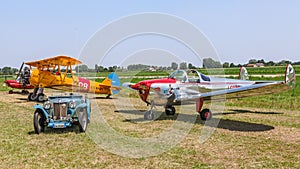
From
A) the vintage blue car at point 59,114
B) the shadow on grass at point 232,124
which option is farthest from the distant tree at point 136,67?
the vintage blue car at point 59,114

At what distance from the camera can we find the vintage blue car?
862 centimetres

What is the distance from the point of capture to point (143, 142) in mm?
7969

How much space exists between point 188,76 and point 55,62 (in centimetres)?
1067

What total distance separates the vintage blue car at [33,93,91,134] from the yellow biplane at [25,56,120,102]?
9549 mm

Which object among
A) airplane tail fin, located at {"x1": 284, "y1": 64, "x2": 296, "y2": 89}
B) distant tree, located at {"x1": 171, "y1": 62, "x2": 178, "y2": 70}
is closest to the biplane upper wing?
distant tree, located at {"x1": 171, "y1": 62, "x2": 178, "y2": 70}

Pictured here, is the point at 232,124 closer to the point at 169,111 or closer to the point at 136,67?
the point at 169,111

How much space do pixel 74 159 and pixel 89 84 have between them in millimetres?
15973

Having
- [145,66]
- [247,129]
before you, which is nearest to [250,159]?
[247,129]

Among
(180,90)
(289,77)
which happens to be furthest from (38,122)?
(289,77)

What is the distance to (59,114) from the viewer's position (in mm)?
8766

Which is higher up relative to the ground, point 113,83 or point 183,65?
point 183,65

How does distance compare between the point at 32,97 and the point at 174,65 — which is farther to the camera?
the point at 32,97

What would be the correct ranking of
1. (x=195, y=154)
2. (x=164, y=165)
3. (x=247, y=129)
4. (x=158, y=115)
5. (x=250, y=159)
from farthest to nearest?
(x=158, y=115) → (x=247, y=129) → (x=195, y=154) → (x=250, y=159) → (x=164, y=165)

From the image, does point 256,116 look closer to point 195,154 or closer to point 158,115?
point 158,115
